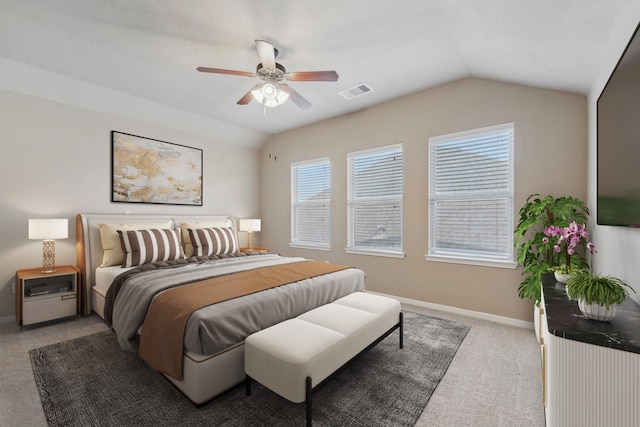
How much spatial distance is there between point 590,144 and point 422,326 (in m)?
2.39

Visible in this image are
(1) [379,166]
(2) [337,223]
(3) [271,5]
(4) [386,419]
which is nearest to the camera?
(4) [386,419]

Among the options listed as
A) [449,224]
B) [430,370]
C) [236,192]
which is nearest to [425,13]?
[449,224]

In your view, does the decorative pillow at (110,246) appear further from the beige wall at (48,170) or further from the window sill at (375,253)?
the window sill at (375,253)

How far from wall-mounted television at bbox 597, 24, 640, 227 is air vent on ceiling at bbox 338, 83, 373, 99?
2285 millimetres

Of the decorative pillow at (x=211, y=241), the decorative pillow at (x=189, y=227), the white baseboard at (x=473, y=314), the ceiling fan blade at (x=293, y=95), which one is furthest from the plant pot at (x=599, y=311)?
the decorative pillow at (x=189, y=227)

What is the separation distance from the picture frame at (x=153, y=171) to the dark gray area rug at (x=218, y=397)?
2.18 m

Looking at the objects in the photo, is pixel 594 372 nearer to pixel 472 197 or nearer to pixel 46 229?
pixel 472 197

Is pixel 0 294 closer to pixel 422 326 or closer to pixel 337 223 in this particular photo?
pixel 337 223

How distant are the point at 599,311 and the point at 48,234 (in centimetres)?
457

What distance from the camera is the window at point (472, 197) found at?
3223mm

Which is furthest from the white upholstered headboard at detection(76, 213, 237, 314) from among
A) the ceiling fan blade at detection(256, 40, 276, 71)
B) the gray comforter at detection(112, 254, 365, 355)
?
the ceiling fan blade at detection(256, 40, 276, 71)

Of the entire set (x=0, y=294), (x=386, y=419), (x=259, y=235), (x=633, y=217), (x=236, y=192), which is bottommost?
(x=386, y=419)

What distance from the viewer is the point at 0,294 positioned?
3105 mm

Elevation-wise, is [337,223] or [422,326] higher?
[337,223]
